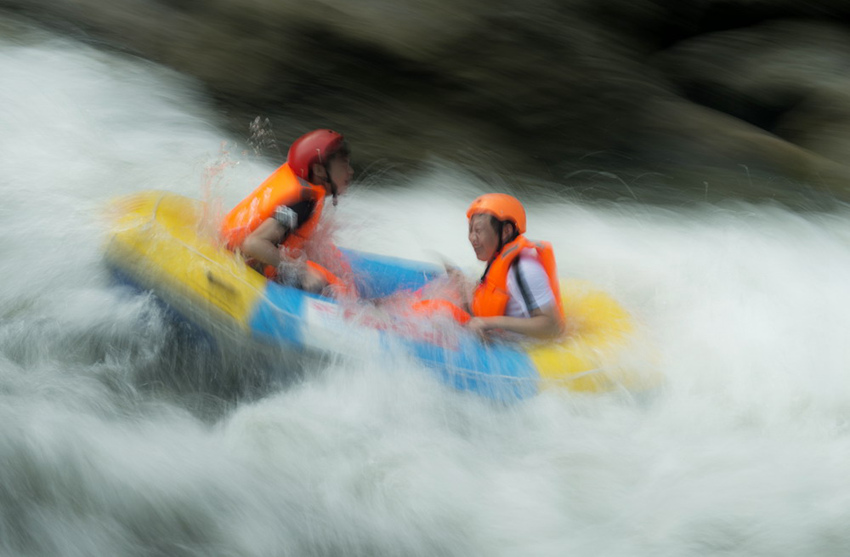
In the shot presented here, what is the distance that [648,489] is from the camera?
395 centimetres

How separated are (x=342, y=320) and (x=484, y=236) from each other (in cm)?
72

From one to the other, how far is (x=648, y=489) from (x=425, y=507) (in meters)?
0.96

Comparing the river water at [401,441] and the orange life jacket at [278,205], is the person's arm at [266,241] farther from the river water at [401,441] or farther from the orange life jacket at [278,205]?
the river water at [401,441]

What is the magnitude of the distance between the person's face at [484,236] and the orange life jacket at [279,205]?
0.68 metres

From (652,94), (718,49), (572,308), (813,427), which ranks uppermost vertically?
(718,49)

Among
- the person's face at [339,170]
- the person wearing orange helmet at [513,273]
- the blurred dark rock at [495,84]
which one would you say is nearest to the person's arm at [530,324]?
the person wearing orange helmet at [513,273]

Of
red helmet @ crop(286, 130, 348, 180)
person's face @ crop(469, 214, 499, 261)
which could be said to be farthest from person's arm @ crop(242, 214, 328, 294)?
person's face @ crop(469, 214, 499, 261)

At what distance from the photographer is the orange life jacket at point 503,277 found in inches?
160

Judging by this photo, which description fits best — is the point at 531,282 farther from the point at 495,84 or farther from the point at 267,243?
the point at 495,84

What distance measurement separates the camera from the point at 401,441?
4078mm

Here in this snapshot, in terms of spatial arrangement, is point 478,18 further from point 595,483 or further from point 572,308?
point 595,483

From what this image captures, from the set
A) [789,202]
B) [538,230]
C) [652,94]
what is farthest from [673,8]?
[538,230]

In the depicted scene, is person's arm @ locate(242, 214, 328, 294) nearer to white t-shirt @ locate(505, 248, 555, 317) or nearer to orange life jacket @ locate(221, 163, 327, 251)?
orange life jacket @ locate(221, 163, 327, 251)

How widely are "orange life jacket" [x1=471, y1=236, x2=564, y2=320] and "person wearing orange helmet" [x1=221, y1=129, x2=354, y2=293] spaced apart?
2.25ft
